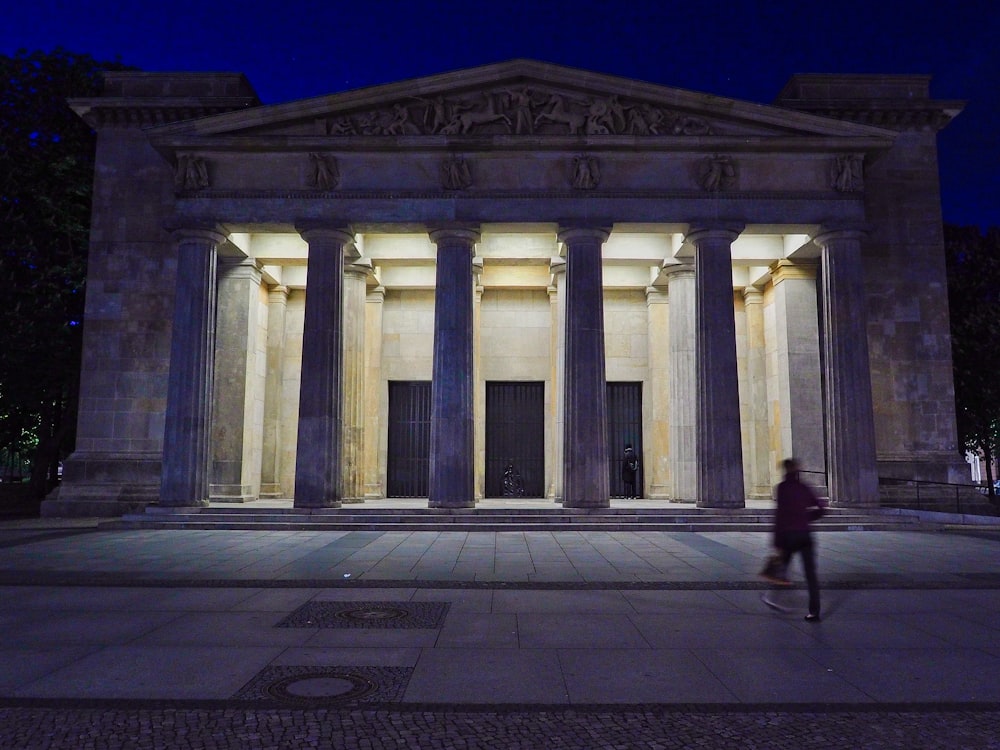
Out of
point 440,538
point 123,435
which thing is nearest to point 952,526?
point 440,538

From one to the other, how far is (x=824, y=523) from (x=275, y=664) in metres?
Answer: 18.2

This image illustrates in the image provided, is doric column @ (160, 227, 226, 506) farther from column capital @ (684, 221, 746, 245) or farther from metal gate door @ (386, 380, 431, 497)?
column capital @ (684, 221, 746, 245)

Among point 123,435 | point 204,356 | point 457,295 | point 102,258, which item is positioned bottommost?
point 123,435

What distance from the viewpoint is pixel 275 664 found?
25.3 feet

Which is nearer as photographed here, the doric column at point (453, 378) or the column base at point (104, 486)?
the doric column at point (453, 378)

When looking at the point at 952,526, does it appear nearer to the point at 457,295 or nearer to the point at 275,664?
the point at 457,295

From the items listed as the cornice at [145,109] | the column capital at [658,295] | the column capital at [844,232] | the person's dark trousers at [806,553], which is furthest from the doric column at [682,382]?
the person's dark trousers at [806,553]

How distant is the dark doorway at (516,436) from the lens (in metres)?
31.9

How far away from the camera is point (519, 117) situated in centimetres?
2408

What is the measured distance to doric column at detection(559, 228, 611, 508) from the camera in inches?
899

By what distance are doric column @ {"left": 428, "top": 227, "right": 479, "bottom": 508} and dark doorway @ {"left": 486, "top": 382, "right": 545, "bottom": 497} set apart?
28.5 ft

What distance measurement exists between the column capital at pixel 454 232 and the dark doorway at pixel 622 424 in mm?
10886

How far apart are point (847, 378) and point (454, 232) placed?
513 inches

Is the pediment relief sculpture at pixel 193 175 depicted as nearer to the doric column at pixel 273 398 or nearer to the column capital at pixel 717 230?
the doric column at pixel 273 398
